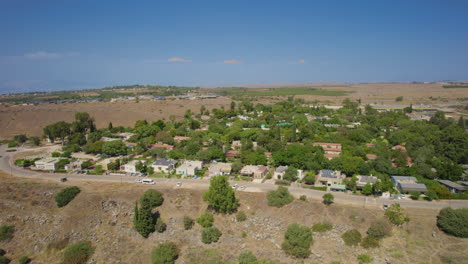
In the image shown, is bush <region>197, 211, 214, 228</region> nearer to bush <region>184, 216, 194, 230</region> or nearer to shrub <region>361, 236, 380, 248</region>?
bush <region>184, 216, 194, 230</region>

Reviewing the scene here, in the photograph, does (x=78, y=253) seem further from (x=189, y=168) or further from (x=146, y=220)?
(x=189, y=168)

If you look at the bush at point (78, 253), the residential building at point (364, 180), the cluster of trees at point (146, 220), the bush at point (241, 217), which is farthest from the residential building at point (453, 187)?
the bush at point (78, 253)

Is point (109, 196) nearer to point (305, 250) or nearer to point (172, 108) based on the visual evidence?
point (305, 250)

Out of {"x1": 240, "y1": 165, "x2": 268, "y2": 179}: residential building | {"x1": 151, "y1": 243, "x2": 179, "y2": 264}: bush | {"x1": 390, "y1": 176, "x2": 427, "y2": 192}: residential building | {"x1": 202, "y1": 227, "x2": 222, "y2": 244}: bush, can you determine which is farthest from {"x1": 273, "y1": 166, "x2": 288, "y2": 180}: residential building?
{"x1": 151, "y1": 243, "x2": 179, "y2": 264}: bush

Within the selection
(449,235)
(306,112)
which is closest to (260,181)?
(449,235)

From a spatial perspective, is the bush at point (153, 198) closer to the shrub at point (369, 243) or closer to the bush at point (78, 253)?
the bush at point (78, 253)
